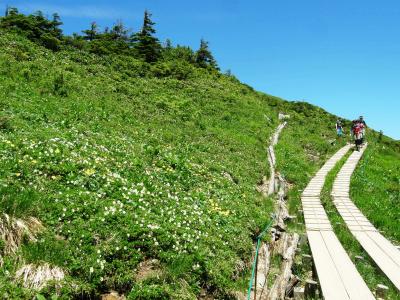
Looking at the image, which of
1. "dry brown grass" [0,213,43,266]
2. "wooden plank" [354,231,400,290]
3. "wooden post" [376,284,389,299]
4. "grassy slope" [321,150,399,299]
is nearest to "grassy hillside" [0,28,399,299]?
"dry brown grass" [0,213,43,266]

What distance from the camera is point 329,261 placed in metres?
11.5

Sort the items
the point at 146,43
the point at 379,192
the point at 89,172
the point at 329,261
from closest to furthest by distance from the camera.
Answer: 1. the point at 89,172
2. the point at 329,261
3. the point at 379,192
4. the point at 146,43

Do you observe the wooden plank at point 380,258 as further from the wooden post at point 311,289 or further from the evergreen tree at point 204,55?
the evergreen tree at point 204,55

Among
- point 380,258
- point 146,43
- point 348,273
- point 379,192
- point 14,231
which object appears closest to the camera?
point 14,231

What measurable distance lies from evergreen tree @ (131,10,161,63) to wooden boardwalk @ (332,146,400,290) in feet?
117

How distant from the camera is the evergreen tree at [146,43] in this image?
52312 mm

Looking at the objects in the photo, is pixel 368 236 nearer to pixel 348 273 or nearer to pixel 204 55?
pixel 348 273

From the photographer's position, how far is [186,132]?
2536cm

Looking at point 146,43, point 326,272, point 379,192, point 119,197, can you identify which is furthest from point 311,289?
point 146,43

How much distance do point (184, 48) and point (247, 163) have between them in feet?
182

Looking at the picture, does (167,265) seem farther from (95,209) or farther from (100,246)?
(95,209)

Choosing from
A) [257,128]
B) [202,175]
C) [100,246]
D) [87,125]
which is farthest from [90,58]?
[100,246]

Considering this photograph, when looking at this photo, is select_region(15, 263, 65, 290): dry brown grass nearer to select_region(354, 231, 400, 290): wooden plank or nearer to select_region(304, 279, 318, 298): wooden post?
select_region(304, 279, 318, 298): wooden post

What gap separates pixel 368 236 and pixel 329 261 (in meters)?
4.01
